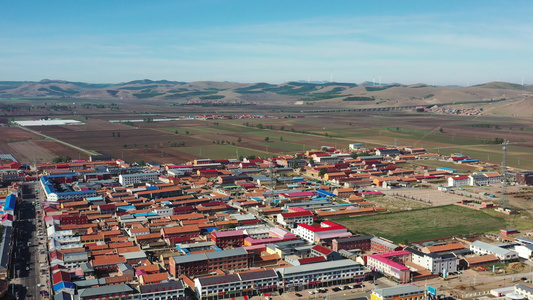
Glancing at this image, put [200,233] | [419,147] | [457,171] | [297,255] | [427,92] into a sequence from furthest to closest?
[427,92] → [419,147] → [457,171] → [200,233] → [297,255]

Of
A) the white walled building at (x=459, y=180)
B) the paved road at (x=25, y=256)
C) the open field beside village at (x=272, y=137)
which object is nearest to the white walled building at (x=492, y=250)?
the white walled building at (x=459, y=180)

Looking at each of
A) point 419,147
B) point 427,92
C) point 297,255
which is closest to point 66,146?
point 419,147

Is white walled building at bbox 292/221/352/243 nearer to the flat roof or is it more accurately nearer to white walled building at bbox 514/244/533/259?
white walled building at bbox 514/244/533/259

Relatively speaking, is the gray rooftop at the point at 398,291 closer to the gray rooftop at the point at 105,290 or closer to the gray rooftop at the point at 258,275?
the gray rooftop at the point at 258,275

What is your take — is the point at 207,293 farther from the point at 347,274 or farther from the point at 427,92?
the point at 427,92

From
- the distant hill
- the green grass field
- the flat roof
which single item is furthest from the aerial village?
the distant hill

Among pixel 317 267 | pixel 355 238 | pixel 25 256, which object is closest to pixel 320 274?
pixel 317 267
